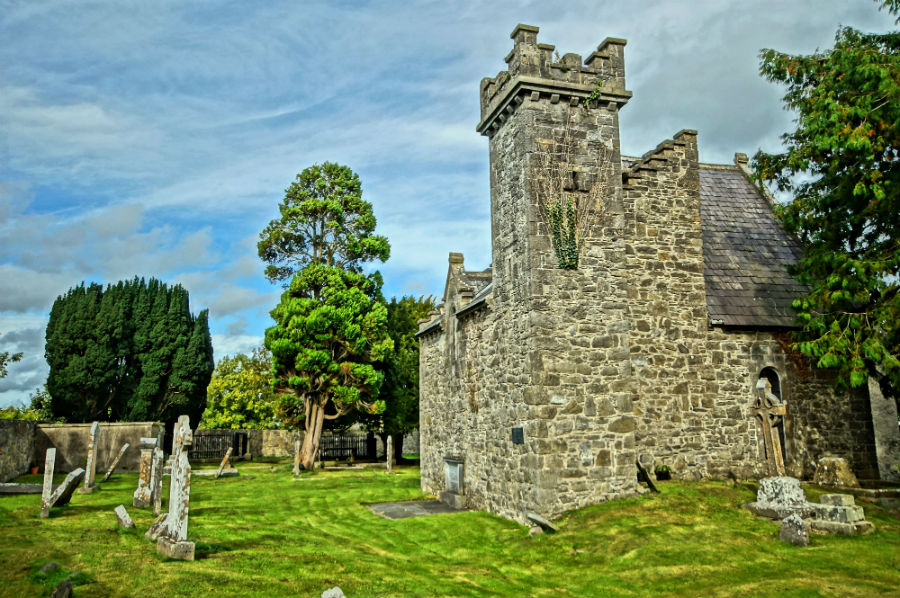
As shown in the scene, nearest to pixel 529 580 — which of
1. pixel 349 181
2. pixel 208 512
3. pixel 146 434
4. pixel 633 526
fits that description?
pixel 633 526

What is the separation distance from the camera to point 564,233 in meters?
14.5

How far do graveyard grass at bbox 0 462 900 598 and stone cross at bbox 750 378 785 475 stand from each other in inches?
38.7

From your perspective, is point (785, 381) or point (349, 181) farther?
point (349, 181)

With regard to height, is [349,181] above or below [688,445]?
above

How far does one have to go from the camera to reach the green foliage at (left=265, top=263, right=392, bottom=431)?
29375 millimetres

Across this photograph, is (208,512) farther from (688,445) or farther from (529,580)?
(688,445)

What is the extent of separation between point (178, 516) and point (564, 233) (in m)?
9.76

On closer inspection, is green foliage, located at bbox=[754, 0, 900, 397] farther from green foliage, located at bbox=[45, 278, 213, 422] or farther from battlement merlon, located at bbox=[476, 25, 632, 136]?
green foliage, located at bbox=[45, 278, 213, 422]

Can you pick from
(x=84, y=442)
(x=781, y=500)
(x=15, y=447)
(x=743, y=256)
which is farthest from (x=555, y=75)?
(x=84, y=442)

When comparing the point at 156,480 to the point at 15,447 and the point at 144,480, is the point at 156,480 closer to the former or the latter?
the point at 144,480

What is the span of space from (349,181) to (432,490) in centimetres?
1815

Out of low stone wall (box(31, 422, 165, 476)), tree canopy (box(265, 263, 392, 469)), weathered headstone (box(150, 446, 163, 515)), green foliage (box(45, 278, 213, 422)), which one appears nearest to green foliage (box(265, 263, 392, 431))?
tree canopy (box(265, 263, 392, 469))

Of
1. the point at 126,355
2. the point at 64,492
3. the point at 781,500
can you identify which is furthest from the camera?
the point at 126,355

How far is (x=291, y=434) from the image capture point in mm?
40500
